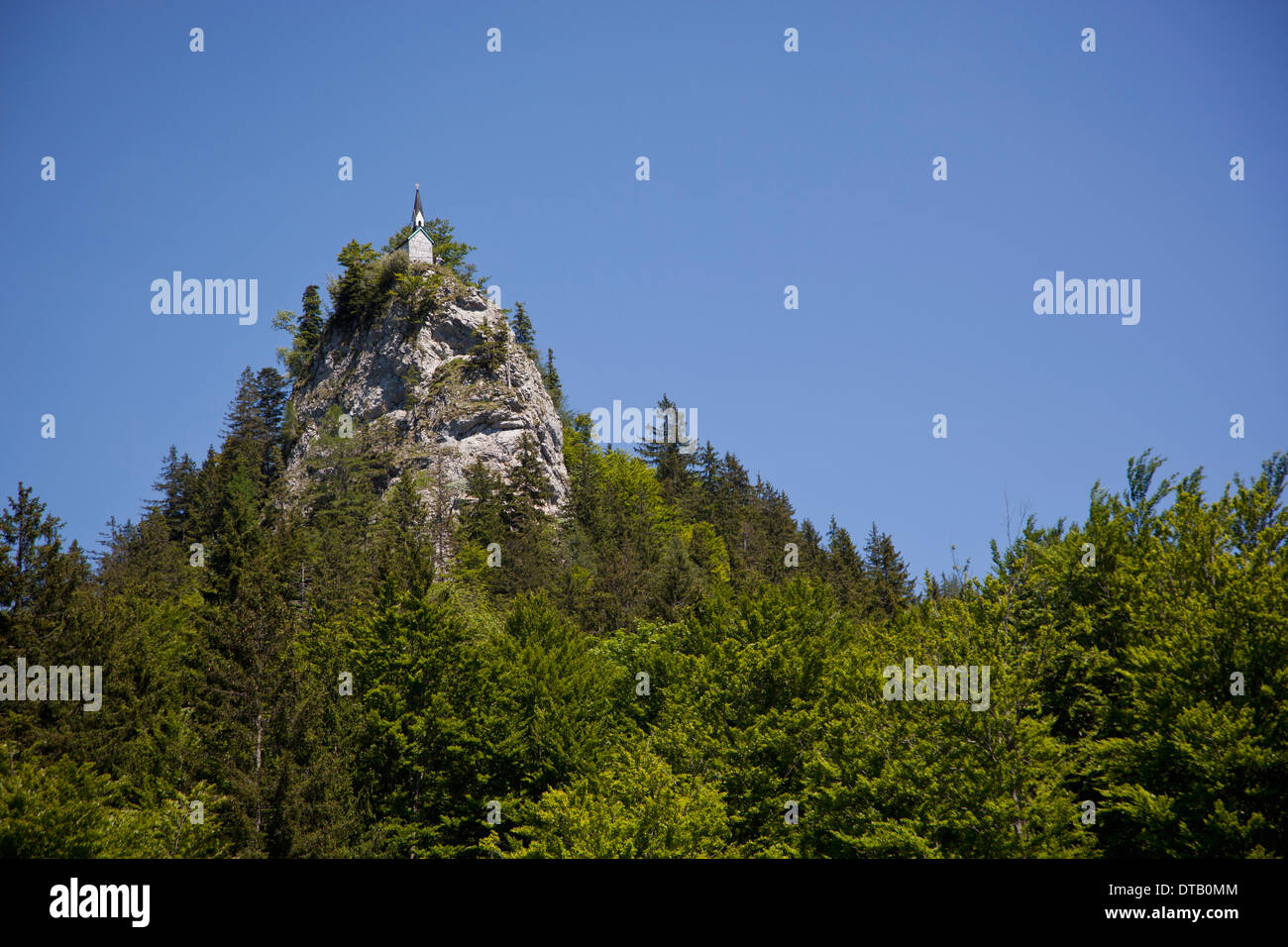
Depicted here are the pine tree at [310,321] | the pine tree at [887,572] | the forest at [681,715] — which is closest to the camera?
the forest at [681,715]

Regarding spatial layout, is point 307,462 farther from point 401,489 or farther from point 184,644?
point 184,644

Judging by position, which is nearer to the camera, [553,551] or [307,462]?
[553,551]

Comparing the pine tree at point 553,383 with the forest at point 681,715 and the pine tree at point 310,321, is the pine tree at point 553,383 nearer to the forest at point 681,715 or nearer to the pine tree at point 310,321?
the pine tree at point 310,321

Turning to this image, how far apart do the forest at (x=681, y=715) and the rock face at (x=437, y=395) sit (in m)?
37.8

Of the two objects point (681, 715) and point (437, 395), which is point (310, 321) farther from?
point (681, 715)

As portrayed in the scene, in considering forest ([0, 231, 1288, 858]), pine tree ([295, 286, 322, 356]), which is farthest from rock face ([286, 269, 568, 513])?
forest ([0, 231, 1288, 858])

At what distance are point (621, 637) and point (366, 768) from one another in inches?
643

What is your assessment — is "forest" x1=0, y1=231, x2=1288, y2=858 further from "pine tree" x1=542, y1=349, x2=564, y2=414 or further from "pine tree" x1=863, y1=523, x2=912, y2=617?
"pine tree" x1=542, y1=349, x2=564, y2=414

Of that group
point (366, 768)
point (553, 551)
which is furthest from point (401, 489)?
point (366, 768)

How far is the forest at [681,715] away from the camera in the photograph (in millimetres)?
25703

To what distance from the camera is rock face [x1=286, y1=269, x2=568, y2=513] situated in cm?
9269

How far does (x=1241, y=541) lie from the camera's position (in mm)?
29406

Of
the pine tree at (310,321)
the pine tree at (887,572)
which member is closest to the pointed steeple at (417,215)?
the pine tree at (310,321)
